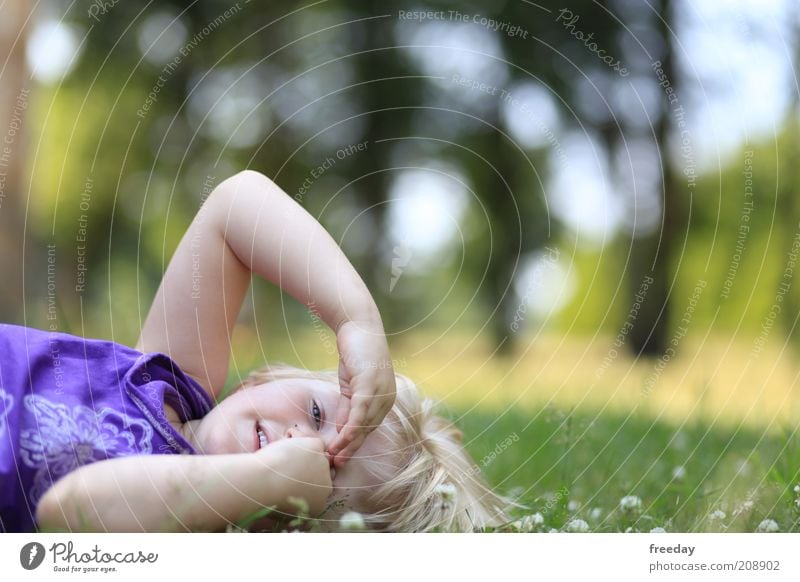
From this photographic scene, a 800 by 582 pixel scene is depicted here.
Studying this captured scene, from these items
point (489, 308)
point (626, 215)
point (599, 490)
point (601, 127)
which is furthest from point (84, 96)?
point (599, 490)

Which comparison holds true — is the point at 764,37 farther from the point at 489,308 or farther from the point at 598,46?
the point at 489,308

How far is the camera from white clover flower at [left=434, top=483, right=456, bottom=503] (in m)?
1.03

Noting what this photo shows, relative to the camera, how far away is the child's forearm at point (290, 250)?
1.04 metres

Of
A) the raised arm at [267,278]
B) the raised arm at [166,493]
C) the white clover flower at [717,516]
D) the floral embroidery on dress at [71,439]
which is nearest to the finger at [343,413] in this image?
the raised arm at [267,278]

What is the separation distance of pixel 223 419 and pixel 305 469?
6.3 inches

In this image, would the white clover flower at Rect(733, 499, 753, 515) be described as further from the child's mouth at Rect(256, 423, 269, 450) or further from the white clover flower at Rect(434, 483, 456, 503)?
the child's mouth at Rect(256, 423, 269, 450)

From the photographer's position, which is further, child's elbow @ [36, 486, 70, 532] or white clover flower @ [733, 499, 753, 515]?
white clover flower @ [733, 499, 753, 515]

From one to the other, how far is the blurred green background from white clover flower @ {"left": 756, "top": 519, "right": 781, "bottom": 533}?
151mm

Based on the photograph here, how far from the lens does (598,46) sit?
337 centimetres

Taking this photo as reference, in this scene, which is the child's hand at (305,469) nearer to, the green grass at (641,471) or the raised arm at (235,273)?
the raised arm at (235,273)

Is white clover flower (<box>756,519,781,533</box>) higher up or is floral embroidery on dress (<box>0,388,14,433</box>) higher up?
floral embroidery on dress (<box>0,388,14,433</box>)
